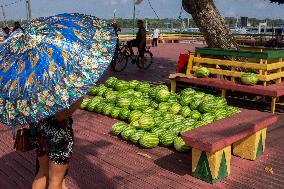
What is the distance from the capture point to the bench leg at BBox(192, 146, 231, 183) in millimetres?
4629

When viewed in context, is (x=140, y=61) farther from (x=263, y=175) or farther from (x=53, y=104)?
(x=53, y=104)

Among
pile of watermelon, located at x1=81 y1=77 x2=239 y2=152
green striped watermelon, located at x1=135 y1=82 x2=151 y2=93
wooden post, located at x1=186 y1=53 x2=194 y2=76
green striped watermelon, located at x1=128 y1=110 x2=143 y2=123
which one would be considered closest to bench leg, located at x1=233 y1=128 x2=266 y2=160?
pile of watermelon, located at x1=81 y1=77 x2=239 y2=152

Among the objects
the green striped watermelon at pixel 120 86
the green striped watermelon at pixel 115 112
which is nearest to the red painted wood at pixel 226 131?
the green striped watermelon at pixel 115 112

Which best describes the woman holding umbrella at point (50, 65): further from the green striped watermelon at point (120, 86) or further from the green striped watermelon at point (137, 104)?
the green striped watermelon at point (120, 86)

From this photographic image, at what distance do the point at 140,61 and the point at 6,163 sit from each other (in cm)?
1059

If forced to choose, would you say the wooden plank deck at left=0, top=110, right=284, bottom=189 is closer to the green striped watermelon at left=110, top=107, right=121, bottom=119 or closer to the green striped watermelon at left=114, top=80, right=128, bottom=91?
the green striped watermelon at left=110, top=107, right=121, bottom=119

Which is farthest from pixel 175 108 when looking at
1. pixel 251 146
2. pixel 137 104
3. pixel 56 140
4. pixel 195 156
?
pixel 56 140

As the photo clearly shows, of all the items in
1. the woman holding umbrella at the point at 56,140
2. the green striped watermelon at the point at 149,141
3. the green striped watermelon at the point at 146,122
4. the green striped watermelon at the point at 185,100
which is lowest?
the green striped watermelon at the point at 149,141

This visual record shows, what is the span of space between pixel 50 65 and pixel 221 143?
2491 millimetres

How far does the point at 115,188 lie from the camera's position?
4.64 meters

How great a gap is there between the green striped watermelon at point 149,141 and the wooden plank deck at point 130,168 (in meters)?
0.08

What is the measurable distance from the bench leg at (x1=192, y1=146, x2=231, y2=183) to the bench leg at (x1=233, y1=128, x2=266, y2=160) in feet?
2.19

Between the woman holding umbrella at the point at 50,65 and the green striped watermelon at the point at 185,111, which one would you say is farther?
the green striped watermelon at the point at 185,111

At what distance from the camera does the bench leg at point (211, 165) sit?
15.2 feet
